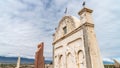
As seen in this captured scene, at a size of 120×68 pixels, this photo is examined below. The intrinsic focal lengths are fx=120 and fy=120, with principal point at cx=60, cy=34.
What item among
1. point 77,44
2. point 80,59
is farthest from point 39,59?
point 77,44

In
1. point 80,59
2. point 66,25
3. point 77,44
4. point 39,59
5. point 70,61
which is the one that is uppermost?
point 66,25

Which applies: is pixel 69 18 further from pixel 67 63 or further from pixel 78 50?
pixel 67 63

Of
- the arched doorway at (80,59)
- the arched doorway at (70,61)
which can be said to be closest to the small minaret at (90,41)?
the arched doorway at (80,59)

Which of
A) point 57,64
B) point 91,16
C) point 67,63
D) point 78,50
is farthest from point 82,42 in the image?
point 57,64

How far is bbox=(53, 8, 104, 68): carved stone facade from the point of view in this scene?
30.9 ft

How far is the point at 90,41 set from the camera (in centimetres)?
969

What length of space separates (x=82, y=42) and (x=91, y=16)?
246 cm

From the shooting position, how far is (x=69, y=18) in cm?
1301

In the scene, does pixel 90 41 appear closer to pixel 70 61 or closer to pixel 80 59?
pixel 80 59

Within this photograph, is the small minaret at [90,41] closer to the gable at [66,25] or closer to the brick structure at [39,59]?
the gable at [66,25]

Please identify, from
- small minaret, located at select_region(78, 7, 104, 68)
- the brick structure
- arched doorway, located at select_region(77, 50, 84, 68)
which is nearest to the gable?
small minaret, located at select_region(78, 7, 104, 68)

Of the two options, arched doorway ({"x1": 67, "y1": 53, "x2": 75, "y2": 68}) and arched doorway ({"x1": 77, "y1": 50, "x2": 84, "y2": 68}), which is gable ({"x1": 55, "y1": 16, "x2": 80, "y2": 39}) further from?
arched doorway ({"x1": 77, "y1": 50, "x2": 84, "y2": 68})

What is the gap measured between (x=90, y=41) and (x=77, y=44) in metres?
1.84

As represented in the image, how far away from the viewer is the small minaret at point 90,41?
359 inches
